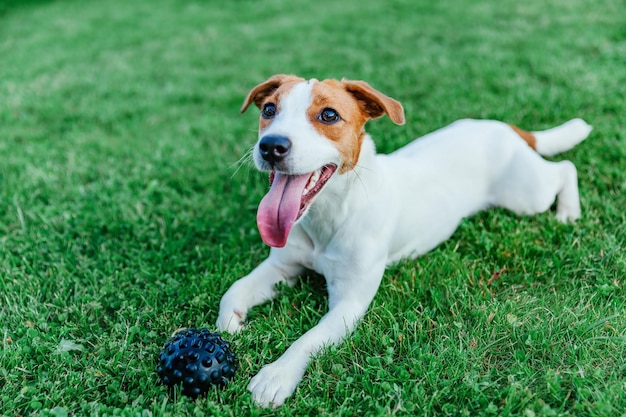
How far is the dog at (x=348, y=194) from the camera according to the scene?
3375mm

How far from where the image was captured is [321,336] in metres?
3.39

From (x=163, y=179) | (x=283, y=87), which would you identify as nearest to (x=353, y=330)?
(x=283, y=87)

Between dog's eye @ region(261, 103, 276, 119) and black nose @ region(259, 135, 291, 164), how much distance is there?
388mm

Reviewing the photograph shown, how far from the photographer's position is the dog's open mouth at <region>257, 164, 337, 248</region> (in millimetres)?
3469

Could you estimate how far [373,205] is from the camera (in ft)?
12.7

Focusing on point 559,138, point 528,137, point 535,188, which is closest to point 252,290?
point 535,188

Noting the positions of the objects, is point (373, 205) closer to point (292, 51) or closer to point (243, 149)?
point (243, 149)

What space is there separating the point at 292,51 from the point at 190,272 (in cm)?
602

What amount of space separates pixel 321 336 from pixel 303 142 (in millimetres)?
1112

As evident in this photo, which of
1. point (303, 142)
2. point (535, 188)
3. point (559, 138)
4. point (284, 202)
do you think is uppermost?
point (303, 142)

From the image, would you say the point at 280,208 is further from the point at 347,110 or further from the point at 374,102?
the point at 374,102

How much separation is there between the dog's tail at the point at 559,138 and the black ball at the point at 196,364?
3.44 metres

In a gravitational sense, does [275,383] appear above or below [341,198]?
below

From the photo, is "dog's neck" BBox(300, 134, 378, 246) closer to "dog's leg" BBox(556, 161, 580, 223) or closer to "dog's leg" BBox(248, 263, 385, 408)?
"dog's leg" BBox(248, 263, 385, 408)
